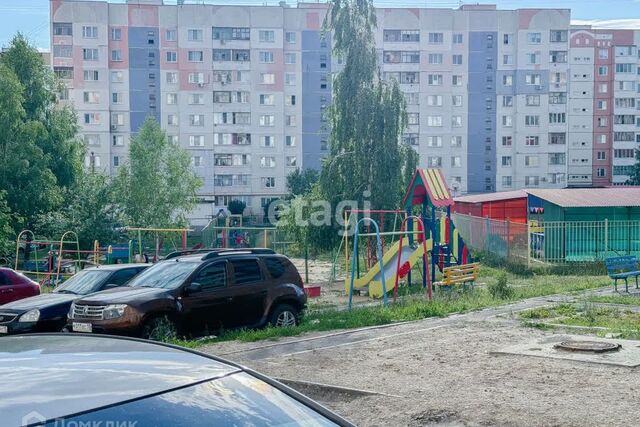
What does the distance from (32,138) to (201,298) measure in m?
29.7

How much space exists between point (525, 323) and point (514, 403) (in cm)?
588

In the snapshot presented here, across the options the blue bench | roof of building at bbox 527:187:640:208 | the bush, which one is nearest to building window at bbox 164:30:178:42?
roof of building at bbox 527:187:640:208

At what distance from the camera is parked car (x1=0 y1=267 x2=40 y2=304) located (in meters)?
17.5

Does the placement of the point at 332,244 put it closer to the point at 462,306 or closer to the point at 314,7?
the point at 462,306

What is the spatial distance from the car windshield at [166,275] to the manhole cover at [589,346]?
6282mm

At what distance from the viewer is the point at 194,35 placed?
217ft

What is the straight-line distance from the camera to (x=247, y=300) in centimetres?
1352

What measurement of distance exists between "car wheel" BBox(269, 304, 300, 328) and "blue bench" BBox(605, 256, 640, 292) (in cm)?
917

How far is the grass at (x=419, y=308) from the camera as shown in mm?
13078

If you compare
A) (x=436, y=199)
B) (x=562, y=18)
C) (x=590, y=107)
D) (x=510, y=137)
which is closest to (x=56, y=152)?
(x=436, y=199)

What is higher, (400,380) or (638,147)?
(638,147)

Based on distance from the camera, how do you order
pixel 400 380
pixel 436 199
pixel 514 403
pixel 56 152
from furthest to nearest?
pixel 56 152 < pixel 436 199 < pixel 400 380 < pixel 514 403

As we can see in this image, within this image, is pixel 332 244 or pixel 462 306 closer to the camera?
pixel 462 306

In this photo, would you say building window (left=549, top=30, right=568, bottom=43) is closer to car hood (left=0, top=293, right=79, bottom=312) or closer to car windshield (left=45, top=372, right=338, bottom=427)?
car hood (left=0, top=293, right=79, bottom=312)
